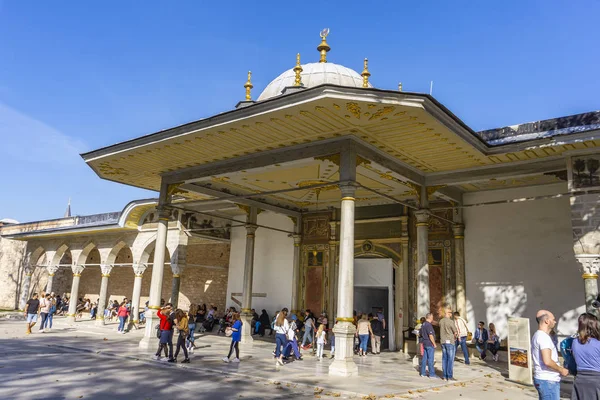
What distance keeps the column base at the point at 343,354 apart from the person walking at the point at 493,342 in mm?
4836

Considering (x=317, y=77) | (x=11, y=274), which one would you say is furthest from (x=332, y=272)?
(x=11, y=274)

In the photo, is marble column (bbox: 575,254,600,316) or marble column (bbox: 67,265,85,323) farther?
marble column (bbox: 67,265,85,323)

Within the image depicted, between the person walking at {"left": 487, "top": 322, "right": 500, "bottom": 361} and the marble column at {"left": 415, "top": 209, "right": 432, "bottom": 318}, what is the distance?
6.40 ft

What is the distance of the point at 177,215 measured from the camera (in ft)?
57.5

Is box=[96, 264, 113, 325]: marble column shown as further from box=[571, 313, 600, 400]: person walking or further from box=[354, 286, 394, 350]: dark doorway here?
box=[571, 313, 600, 400]: person walking

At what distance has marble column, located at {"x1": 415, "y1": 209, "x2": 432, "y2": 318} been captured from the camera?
10750 millimetres

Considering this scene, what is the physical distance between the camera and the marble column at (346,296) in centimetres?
820

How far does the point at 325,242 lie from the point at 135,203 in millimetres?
7813

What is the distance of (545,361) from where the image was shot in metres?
3.76

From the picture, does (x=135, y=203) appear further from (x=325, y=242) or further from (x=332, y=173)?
(x=332, y=173)

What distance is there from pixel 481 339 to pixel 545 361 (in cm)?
841

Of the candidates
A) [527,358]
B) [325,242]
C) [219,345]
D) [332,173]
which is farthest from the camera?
[325,242]

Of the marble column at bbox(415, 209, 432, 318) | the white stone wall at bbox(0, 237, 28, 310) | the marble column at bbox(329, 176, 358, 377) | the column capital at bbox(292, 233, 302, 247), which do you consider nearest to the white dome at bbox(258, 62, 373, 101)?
the column capital at bbox(292, 233, 302, 247)

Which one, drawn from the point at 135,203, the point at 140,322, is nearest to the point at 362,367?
the point at 135,203
